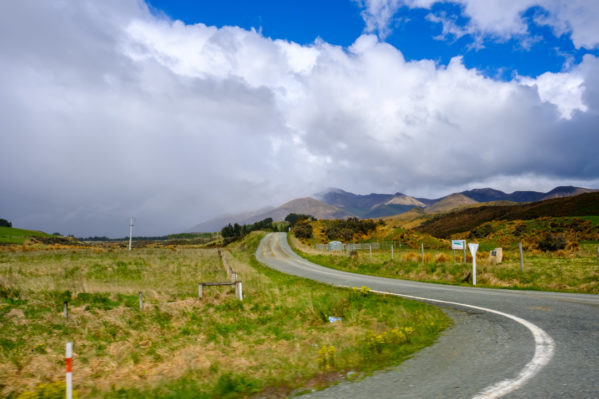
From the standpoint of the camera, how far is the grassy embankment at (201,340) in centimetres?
645

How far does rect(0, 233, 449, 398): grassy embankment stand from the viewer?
6453 mm

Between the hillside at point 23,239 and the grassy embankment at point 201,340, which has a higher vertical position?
the hillside at point 23,239

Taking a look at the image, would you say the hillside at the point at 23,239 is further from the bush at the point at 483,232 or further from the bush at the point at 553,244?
the bush at the point at 553,244

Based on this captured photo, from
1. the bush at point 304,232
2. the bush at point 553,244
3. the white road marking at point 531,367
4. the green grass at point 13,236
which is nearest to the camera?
the white road marking at point 531,367

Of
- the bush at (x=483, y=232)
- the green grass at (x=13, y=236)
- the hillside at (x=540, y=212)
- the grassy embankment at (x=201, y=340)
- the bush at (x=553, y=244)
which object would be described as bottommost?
the grassy embankment at (x=201, y=340)

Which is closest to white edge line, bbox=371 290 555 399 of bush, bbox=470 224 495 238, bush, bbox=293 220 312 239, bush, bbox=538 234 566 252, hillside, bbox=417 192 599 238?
bush, bbox=538 234 566 252

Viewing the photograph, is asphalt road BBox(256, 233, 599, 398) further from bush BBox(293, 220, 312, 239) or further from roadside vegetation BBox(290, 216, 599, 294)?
bush BBox(293, 220, 312, 239)

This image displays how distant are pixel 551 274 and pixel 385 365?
16923 mm

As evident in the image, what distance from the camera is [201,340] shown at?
31.1 feet

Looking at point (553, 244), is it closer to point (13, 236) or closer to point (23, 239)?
point (23, 239)

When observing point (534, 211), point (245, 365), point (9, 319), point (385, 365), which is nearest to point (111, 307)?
point (9, 319)

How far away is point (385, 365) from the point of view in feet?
21.1

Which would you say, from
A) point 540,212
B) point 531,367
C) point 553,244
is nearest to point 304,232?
point 540,212

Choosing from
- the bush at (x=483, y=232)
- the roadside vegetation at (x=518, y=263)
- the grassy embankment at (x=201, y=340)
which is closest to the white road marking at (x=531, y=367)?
the grassy embankment at (x=201, y=340)
